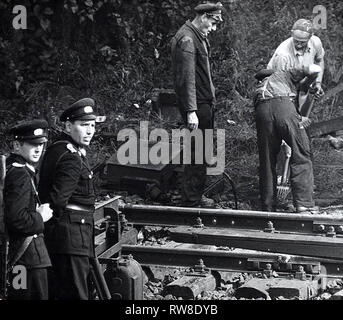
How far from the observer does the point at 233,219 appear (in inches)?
371

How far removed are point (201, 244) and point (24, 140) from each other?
2.79 meters

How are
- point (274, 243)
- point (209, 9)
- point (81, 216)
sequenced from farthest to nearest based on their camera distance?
point (209, 9) < point (274, 243) < point (81, 216)

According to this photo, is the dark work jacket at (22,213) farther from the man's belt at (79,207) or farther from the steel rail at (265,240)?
the steel rail at (265,240)

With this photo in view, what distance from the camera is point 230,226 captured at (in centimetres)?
943

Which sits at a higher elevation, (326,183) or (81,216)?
(81,216)

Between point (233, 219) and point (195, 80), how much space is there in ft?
7.85

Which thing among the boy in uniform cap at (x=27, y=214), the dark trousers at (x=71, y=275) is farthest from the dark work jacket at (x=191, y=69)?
the boy in uniform cap at (x=27, y=214)

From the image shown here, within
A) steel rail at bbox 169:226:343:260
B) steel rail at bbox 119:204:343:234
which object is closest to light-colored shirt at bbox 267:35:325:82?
steel rail at bbox 119:204:343:234

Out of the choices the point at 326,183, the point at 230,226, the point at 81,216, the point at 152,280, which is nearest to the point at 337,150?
the point at 326,183

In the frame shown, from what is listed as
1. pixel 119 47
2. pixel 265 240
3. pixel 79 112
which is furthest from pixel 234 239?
pixel 119 47

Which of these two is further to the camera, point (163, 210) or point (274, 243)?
point (163, 210)

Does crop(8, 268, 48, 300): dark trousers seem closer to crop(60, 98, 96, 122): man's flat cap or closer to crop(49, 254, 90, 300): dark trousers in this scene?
crop(49, 254, 90, 300): dark trousers
